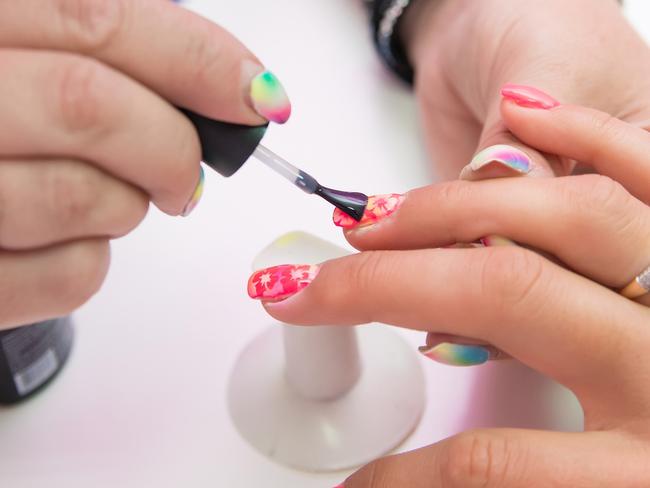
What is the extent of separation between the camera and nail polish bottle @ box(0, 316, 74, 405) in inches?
21.6

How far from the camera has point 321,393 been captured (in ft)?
1.83

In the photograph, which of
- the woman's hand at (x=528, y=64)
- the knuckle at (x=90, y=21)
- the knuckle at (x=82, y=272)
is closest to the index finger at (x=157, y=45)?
the knuckle at (x=90, y=21)

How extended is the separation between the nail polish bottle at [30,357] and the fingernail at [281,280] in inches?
8.3

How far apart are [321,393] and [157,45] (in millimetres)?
315

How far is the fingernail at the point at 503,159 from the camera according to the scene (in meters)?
0.47

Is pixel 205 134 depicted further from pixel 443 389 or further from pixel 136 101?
pixel 443 389

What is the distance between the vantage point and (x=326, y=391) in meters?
0.56

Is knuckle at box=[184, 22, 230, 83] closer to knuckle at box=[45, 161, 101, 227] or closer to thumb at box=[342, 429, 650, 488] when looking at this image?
knuckle at box=[45, 161, 101, 227]

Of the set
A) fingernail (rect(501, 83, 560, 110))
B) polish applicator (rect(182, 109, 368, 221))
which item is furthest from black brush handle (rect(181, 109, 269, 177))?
fingernail (rect(501, 83, 560, 110))

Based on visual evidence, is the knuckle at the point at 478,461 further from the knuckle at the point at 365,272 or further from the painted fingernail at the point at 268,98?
the painted fingernail at the point at 268,98

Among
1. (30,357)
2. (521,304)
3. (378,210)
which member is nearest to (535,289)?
(521,304)

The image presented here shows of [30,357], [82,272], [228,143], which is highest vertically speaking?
[228,143]

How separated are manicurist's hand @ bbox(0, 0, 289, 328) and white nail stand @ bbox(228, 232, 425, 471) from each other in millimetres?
135

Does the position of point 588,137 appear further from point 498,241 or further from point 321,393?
point 321,393
